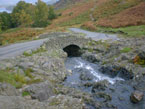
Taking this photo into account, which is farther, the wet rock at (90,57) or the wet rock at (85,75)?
the wet rock at (90,57)

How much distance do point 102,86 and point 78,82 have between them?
2.64 meters

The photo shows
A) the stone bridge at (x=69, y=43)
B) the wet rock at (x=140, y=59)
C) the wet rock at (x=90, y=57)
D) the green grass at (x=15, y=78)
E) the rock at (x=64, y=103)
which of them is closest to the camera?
the rock at (x=64, y=103)

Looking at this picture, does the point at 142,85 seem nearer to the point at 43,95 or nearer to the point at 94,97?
the point at 94,97

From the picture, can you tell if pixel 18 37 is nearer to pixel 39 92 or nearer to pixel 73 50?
pixel 73 50

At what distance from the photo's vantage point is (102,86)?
1370 cm

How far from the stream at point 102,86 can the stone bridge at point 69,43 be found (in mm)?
5601

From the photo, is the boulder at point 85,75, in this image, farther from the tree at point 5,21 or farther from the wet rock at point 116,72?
the tree at point 5,21

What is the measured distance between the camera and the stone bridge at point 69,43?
2267 centimetres

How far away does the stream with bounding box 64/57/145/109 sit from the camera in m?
11.2

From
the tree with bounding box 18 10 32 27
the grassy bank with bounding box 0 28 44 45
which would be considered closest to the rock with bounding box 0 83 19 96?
the grassy bank with bounding box 0 28 44 45

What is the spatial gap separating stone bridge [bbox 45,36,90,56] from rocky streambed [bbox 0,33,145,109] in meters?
0.16

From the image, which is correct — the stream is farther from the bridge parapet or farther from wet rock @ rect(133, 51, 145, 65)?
the bridge parapet

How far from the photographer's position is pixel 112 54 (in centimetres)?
2089

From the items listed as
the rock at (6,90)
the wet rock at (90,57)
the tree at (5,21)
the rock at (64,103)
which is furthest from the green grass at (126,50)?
the tree at (5,21)
